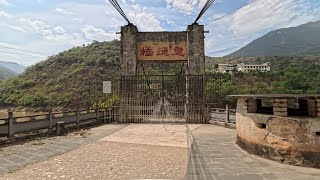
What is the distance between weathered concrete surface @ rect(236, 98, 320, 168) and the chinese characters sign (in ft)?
29.2

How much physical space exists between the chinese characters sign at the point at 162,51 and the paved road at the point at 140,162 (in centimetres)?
742

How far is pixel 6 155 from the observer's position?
22.1 ft

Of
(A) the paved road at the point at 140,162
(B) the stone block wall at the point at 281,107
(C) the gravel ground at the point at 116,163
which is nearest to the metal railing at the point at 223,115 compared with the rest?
→ (A) the paved road at the point at 140,162

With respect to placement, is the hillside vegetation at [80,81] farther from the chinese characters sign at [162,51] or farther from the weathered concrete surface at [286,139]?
the weathered concrete surface at [286,139]

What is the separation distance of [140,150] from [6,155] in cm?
344

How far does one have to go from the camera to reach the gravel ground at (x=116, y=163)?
5277 mm

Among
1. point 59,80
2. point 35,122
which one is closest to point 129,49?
point 35,122

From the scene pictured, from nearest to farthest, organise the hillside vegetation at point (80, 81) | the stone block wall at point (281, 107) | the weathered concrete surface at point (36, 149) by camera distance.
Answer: the weathered concrete surface at point (36, 149) < the stone block wall at point (281, 107) < the hillside vegetation at point (80, 81)

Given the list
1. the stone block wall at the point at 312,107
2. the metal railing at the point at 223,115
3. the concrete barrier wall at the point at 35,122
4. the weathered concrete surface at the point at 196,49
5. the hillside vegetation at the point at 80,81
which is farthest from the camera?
the hillside vegetation at the point at 80,81

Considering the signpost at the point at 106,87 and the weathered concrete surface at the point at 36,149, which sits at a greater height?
the signpost at the point at 106,87

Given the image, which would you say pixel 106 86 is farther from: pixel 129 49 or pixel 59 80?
pixel 59 80

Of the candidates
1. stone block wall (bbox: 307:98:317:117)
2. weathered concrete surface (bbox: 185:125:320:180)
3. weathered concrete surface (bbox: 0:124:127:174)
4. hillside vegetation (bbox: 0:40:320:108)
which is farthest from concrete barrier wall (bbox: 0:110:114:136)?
hillside vegetation (bbox: 0:40:320:108)

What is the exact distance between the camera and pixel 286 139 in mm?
6238

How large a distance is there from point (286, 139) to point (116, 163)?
397 cm
